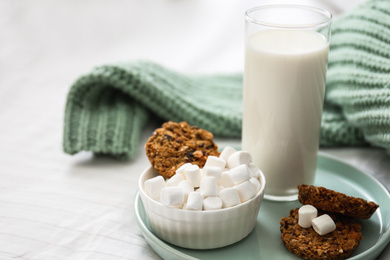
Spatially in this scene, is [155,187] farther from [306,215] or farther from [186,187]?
[306,215]

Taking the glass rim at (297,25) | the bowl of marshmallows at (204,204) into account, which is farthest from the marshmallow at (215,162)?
the glass rim at (297,25)

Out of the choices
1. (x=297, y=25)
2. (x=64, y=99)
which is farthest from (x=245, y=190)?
(x=64, y=99)

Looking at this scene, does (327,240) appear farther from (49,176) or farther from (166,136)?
(49,176)

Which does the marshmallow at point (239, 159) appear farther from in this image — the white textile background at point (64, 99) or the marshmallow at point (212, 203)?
the white textile background at point (64, 99)

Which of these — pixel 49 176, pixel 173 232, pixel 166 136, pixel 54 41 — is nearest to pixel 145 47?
pixel 54 41

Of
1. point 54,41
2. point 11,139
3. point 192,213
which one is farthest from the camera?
point 54,41

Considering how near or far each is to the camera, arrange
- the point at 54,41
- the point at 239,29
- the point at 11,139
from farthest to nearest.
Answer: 1. the point at 239,29
2. the point at 54,41
3. the point at 11,139

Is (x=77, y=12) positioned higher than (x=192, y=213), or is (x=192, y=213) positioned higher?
(x=77, y=12)
